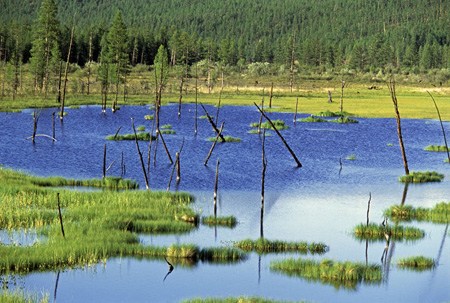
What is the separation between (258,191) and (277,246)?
13552mm

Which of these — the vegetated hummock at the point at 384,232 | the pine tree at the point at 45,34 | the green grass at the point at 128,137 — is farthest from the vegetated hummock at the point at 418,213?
the pine tree at the point at 45,34

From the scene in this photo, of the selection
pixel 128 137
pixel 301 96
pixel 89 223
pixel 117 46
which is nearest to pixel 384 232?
pixel 89 223

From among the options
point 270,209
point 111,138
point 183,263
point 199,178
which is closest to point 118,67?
point 111,138

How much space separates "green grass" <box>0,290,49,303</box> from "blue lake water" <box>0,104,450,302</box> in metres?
1.41

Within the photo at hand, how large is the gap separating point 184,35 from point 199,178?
116 meters

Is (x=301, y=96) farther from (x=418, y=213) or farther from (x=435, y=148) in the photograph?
(x=418, y=213)

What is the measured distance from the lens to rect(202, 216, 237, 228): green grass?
113ft

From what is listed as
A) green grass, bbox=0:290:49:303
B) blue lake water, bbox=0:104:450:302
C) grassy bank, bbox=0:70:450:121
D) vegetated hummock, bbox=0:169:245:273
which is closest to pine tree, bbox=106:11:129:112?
grassy bank, bbox=0:70:450:121

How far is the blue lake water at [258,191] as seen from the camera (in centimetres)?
2559

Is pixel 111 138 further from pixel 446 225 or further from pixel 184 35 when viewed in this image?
pixel 184 35

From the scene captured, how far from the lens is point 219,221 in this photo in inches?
1371

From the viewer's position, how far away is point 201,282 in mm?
26188

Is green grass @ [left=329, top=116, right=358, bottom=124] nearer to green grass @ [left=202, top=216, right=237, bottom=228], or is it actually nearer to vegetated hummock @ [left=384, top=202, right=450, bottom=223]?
vegetated hummock @ [left=384, top=202, right=450, bottom=223]

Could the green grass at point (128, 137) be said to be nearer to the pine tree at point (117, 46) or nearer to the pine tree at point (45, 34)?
the pine tree at point (45, 34)
